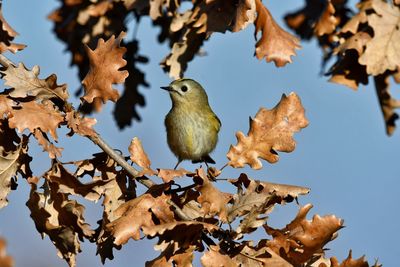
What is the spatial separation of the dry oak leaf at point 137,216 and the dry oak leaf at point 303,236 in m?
0.49

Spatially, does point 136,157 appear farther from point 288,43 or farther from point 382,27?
point 382,27

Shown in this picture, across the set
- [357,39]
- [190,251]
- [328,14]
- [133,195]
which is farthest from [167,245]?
[328,14]

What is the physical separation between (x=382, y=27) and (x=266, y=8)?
2.76 ft

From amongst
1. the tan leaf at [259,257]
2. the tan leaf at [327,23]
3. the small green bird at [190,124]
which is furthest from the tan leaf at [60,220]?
the tan leaf at [327,23]

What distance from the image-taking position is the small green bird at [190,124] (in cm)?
592

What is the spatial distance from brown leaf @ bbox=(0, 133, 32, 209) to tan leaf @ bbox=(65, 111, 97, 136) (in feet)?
0.86

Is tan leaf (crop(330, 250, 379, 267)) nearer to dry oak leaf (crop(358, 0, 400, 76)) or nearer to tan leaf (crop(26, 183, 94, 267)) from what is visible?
tan leaf (crop(26, 183, 94, 267))

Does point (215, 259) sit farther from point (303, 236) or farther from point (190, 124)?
point (190, 124)

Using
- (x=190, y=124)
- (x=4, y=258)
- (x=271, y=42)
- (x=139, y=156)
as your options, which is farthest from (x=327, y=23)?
(x=4, y=258)

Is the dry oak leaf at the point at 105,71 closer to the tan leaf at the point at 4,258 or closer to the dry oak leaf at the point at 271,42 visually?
the dry oak leaf at the point at 271,42

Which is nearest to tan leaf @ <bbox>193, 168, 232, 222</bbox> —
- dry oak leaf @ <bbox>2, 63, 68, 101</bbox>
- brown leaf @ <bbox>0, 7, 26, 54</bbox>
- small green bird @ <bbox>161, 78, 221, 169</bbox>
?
dry oak leaf @ <bbox>2, 63, 68, 101</bbox>

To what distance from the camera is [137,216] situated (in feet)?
11.3

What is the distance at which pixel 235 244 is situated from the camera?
351cm

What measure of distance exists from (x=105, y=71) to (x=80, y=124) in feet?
1.30
